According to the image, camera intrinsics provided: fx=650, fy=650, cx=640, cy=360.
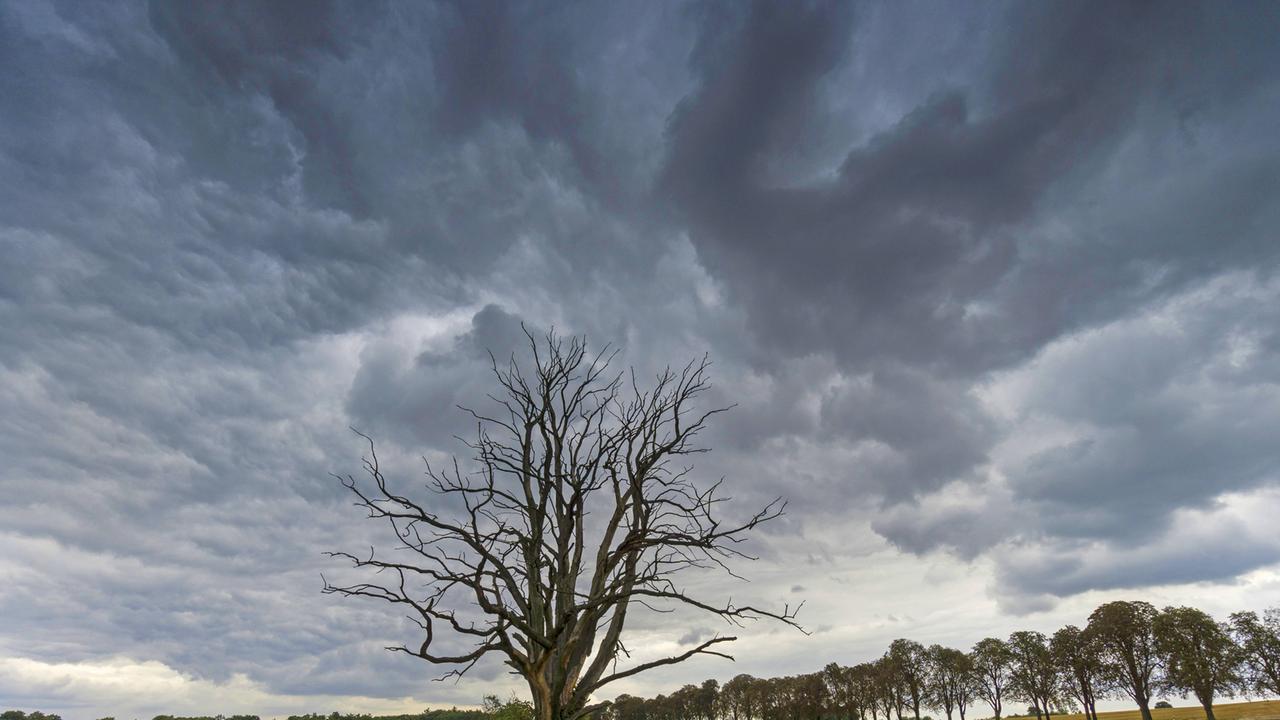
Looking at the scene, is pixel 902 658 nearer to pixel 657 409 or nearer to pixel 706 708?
pixel 706 708

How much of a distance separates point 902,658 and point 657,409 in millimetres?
73733

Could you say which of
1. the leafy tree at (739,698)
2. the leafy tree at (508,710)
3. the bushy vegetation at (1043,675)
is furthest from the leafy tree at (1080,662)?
the leafy tree at (508,710)

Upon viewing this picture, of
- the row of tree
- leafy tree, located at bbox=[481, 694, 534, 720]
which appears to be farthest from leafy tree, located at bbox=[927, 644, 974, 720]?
leafy tree, located at bbox=[481, 694, 534, 720]

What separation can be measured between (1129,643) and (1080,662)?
16.5ft

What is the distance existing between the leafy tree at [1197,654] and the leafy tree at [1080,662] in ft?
17.4

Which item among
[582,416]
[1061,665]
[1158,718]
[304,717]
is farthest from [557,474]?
[1158,718]

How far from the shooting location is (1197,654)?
50750 millimetres

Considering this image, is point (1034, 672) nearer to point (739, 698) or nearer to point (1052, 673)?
point (1052, 673)

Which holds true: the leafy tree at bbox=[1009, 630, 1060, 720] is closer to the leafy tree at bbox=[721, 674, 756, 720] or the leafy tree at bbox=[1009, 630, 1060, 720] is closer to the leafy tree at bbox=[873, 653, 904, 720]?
the leafy tree at bbox=[873, 653, 904, 720]

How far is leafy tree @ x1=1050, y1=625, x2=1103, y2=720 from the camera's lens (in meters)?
57.7

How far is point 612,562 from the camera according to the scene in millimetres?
10664

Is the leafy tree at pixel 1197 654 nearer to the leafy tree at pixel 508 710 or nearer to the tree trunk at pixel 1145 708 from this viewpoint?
the tree trunk at pixel 1145 708

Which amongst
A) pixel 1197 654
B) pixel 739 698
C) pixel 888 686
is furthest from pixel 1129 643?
pixel 739 698

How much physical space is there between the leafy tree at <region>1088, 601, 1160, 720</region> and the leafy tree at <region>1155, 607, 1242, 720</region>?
41.7 inches
